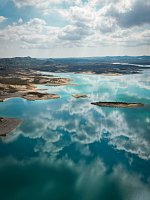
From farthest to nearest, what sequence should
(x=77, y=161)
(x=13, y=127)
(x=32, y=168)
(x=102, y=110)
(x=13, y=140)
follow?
(x=102, y=110), (x=13, y=127), (x=13, y=140), (x=77, y=161), (x=32, y=168)

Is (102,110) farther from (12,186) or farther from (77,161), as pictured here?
(12,186)

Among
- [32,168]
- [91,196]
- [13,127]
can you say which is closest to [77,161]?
[32,168]

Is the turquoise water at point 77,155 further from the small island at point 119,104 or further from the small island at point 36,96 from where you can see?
the small island at point 36,96

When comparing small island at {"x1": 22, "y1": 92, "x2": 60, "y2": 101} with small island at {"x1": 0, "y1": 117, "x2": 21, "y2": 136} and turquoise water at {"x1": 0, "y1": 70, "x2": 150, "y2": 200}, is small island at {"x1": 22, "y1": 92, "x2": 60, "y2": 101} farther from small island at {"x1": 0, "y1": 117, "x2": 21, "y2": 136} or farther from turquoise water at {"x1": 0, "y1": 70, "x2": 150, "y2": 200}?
small island at {"x1": 0, "y1": 117, "x2": 21, "y2": 136}

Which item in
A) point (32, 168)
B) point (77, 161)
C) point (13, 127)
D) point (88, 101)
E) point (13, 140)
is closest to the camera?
point (32, 168)

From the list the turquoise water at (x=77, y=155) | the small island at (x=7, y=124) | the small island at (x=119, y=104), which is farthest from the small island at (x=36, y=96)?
the small island at (x=7, y=124)

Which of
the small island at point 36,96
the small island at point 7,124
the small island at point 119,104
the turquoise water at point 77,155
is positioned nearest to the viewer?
the turquoise water at point 77,155
